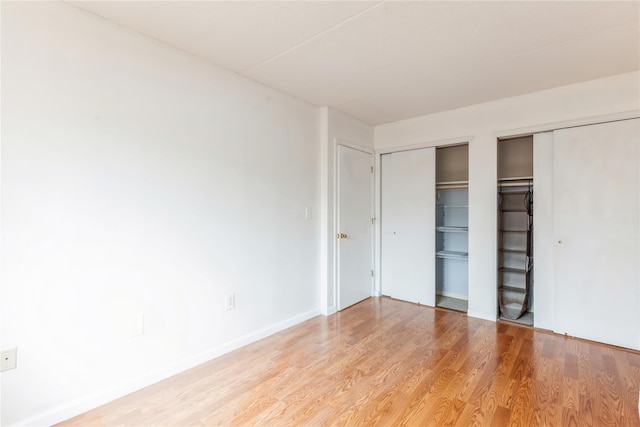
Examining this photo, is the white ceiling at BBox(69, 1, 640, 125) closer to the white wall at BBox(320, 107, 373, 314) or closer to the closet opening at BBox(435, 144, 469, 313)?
the white wall at BBox(320, 107, 373, 314)

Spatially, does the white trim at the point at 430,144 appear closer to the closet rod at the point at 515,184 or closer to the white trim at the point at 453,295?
the closet rod at the point at 515,184

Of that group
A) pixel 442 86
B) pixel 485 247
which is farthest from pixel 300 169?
pixel 485 247

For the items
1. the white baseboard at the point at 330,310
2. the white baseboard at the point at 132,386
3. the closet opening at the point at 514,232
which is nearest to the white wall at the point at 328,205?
the white baseboard at the point at 330,310

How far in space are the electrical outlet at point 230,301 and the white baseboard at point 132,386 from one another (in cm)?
29

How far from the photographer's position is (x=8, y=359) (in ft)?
5.13

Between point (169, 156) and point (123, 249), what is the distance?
693 millimetres

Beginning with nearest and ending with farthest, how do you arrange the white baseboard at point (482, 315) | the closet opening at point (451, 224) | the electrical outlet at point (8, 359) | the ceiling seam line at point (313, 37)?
the electrical outlet at point (8, 359) → the ceiling seam line at point (313, 37) → the white baseboard at point (482, 315) → the closet opening at point (451, 224)

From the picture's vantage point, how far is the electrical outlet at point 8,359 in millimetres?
1543

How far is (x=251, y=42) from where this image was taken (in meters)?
2.16

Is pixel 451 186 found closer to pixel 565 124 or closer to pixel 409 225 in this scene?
pixel 409 225

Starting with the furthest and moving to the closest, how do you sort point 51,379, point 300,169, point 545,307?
point 300,169
point 545,307
point 51,379

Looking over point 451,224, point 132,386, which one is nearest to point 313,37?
point 132,386

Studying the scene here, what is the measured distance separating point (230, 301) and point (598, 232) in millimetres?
3257

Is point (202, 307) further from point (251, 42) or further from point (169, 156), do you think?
point (251, 42)
